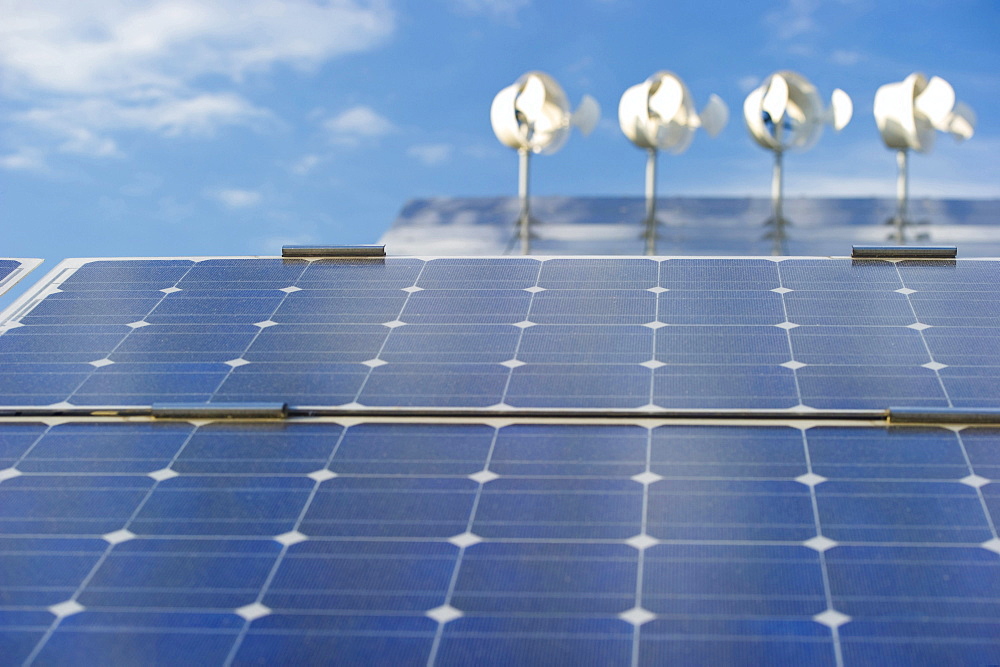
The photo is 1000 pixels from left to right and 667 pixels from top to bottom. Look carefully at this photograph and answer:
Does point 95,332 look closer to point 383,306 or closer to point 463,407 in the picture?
point 383,306

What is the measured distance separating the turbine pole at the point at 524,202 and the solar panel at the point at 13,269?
14347mm

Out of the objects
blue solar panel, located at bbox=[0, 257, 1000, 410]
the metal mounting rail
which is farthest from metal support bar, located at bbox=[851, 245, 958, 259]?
the metal mounting rail

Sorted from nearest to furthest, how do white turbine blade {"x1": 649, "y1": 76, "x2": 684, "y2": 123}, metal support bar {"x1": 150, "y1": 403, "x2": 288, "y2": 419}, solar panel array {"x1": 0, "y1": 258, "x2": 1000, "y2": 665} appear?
solar panel array {"x1": 0, "y1": 258, "x2": 1000, "y2": 665}
metal support bar {"x1": 150, "y1": 403, "x2": 288, "y2": 419}
white turbine blade {"x1": 649, "y1": 76, "x2": 684, "y2": 123}

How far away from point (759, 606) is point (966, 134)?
83.2ft

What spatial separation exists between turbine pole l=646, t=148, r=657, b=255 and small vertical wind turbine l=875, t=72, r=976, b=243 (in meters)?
5.66

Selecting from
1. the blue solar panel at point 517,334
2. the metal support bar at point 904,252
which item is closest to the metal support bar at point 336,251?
the blue solar panel at point 517,334

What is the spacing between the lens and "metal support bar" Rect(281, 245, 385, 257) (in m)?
15.9

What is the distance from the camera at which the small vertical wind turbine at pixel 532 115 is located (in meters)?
29.7

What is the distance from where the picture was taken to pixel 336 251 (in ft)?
52.5

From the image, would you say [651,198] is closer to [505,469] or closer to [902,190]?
[902,190]

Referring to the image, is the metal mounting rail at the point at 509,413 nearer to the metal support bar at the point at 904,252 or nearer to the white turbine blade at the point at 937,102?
the metal support bar at the point at 904,252

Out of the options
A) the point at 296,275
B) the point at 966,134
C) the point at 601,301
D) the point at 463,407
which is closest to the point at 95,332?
the point at 296,275

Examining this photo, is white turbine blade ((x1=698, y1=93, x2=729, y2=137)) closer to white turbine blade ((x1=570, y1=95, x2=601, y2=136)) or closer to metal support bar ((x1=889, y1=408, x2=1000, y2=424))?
white turbine blade ((x1=570, y1=95, x2=601, y2=136))

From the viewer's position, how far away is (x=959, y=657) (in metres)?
8.43
